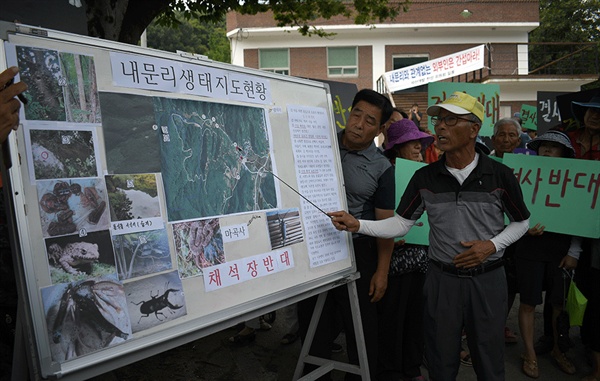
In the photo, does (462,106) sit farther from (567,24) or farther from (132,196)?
(567,24)

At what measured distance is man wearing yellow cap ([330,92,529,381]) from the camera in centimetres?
242

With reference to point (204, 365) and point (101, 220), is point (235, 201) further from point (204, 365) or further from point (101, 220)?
point (204, 365)

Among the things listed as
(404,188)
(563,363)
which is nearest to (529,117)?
(563,363)

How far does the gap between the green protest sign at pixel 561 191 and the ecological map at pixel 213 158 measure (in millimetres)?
2125

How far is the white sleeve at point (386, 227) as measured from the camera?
8.41 feet

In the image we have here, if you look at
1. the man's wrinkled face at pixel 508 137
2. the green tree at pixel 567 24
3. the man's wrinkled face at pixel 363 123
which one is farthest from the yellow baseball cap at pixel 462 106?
the green tree at pixel 567 24

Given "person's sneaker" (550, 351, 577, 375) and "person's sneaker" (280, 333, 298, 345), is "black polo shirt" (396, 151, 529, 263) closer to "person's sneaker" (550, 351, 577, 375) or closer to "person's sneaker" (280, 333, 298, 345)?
"person's sneaker" (550, 351, 577, 375)

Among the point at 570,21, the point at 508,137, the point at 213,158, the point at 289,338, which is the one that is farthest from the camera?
the point at 570,21

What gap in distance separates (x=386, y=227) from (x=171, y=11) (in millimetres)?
5268

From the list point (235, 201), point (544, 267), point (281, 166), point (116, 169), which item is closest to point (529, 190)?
point (544, 267)

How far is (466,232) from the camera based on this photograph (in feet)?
8.10

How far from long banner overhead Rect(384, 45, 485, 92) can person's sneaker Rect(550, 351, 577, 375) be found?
12671mm

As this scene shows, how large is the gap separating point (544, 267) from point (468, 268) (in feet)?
4.56

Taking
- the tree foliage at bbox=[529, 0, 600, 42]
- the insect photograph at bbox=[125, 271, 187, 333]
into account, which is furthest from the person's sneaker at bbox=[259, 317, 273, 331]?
the tree foliage at bbox=[529, 0, 600, 42]
